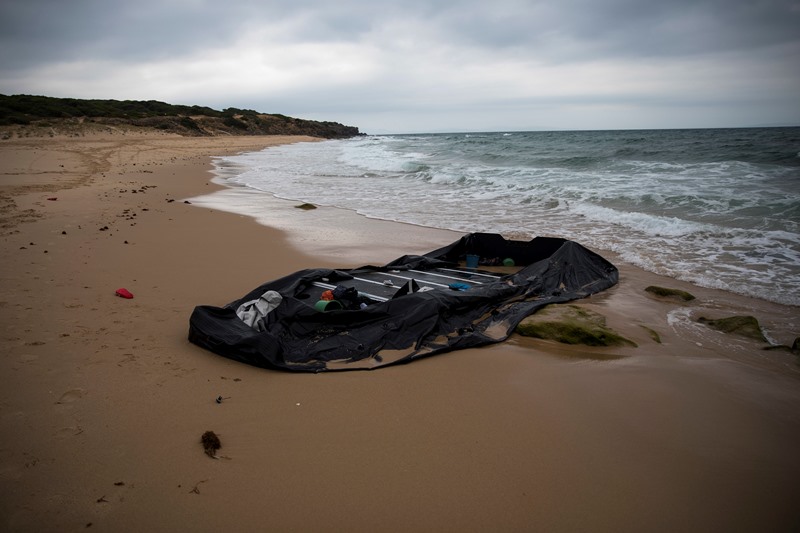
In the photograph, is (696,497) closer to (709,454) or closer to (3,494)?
(709,454)

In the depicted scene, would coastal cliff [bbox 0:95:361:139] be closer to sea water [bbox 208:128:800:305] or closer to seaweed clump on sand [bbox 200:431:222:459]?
sea water [bbox 208:128:800:305]

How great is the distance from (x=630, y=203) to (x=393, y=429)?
1145cm

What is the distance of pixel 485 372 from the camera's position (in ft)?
12.4

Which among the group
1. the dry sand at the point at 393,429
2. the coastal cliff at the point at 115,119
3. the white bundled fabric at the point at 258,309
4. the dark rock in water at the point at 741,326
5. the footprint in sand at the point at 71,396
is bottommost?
the dry sand at the point at 393,429

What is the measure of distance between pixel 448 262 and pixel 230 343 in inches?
149

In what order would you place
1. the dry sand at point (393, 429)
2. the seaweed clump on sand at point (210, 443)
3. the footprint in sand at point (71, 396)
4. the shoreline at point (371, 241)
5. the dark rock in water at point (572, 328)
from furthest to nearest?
the shoreline at point (371, 241), the dark rock in water at point (572, 328), the footprint in sand at point (71, 396), the seaweed clump on sand at point (210, 443), the dry sand at point (393, 429)

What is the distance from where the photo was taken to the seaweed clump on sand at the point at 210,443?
8.89 ft

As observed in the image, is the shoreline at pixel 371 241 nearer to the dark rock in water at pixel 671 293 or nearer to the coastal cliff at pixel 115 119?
the dark rock in water at pixel 671 293

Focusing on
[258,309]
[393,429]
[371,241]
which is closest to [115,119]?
[371,241]

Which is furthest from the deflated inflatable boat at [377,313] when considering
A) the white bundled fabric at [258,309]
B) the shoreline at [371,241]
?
the shoreline at [371,241]

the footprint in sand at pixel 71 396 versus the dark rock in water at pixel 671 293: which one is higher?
the dark rock in water at pixel 671 293

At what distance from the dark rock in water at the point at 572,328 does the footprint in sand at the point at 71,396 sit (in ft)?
12.2

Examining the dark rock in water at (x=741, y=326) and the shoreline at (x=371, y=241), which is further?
the shoreline at (x=371, y=241)

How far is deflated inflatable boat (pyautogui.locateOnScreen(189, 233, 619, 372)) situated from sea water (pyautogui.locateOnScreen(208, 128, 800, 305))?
81.4 inches
